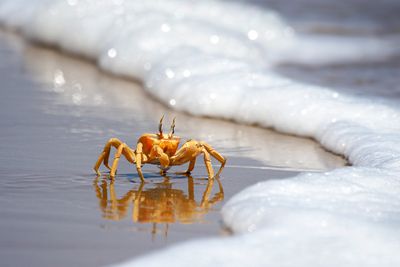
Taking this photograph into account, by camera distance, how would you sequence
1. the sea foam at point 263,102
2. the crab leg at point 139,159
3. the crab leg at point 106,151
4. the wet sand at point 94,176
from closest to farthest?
the sea foam at point 263,102 < the wet sand at point 94,176 < the crab leg at point 139,159 < the crab leg at point 106,151

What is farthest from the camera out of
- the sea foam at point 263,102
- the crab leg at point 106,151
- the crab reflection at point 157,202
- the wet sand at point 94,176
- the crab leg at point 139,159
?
the crab leg at point 106,151

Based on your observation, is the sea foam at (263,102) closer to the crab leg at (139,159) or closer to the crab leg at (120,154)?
the crab leg at (139,159)

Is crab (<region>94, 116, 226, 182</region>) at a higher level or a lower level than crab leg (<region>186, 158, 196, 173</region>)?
higher

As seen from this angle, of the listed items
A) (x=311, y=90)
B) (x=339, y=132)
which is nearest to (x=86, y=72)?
(x=311, y=90)

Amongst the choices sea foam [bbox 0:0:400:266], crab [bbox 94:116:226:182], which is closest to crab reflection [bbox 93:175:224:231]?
crab [bbox 94:116:226:182]

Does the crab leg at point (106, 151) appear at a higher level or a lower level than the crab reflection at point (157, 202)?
higher

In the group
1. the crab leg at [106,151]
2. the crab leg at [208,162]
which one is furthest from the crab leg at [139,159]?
the crab leg at [208,162]

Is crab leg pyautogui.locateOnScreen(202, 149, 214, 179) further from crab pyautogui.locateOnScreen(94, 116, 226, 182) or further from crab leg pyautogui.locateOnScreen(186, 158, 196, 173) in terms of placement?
crab leg pyautogui.locateOnScreen(186, 158, 196, 173)

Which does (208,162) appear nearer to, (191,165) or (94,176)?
(191,165)
